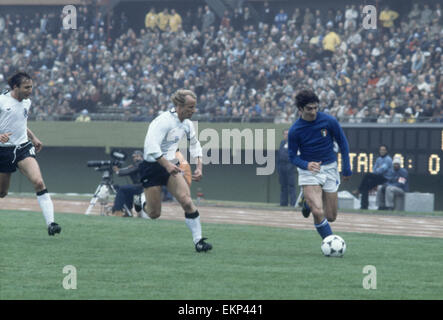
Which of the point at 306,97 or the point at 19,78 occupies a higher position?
the point at 19,78

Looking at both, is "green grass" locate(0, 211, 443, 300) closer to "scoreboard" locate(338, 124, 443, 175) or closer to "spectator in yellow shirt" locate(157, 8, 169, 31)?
"scoreboard" locate(338, 124, 443, 175)

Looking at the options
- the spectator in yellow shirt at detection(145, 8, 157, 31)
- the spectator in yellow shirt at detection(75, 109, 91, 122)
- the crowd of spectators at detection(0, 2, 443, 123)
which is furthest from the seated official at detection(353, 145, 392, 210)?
the spectator in yellow shirt at detection(145, 8, 157, 31)

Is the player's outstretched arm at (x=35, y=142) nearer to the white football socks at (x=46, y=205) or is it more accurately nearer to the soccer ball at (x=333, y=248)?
the white football socks at (x=46, y=205)

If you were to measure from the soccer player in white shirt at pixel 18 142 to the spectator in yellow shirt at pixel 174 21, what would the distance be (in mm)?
24520

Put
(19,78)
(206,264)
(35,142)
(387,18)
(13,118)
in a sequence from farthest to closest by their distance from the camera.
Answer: (387,18)
(35,142)
(13,118)
(19,78)
(206,264)

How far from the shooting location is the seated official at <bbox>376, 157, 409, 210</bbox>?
84.7 feet

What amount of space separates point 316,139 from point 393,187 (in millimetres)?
14141

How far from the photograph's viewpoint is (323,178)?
40.7 feet

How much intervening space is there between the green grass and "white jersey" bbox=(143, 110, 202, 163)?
128 cm

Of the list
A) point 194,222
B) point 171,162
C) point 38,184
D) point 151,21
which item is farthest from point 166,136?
point 151,21

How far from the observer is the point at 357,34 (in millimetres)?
31781

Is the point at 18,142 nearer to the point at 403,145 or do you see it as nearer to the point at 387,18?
the point at 403,145
